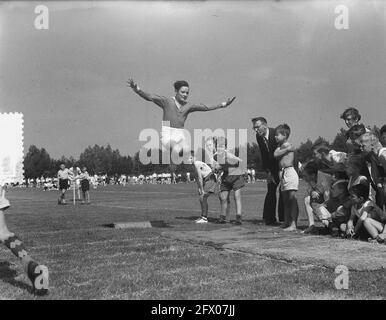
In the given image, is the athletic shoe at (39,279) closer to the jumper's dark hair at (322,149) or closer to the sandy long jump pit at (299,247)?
the sandy long jump pit at (299,247)

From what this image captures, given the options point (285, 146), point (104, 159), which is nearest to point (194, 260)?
point (285, 146)

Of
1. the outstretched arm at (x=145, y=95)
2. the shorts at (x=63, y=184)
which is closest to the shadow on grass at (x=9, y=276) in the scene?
the outstretched arm at (x=145, y=95)

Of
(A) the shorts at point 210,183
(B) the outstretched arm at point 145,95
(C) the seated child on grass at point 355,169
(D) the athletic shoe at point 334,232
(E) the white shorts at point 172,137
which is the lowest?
(D) the athletic shoe at point 334,232

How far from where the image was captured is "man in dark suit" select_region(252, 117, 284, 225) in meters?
10.6

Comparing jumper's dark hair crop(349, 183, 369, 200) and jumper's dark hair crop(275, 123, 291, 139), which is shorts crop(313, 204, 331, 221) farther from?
jumper's dark hair crop(275, 123, 291, 139)

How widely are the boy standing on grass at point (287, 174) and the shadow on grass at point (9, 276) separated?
4.91 m

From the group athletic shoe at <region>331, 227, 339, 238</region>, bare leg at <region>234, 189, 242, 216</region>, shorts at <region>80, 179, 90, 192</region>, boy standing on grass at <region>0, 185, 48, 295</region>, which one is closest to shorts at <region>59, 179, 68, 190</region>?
shorts at <region>80, 179, 90, 192</region>

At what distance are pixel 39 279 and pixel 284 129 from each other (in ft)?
19.7

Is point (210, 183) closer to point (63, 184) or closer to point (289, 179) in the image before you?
point (289, 179)

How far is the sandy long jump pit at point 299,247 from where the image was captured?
5.61 meters

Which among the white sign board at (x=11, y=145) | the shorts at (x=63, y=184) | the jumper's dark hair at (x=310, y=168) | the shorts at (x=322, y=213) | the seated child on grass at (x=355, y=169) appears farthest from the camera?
the shorts at (x=63, y=184)

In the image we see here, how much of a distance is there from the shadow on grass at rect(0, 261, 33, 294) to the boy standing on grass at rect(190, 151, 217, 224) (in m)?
5.54

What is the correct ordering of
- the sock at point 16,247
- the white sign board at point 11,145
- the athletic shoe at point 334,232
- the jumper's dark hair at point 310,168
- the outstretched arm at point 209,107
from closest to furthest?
the sock at point 16,247 < the white sign board at point 11,145 < the athletic shoe at point 334,232 < the outstretched arm at point 209,107 < the jumper's dark hair at point 310,168
